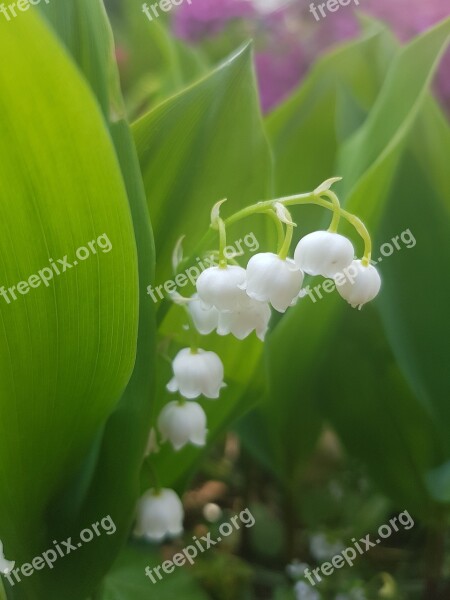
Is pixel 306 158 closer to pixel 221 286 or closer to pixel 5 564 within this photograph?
pixel 221 286

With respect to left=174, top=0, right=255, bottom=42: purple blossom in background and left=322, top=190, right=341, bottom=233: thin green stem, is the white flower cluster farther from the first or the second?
left=174, top=0, right=255, bottom=42: purple blossom in background

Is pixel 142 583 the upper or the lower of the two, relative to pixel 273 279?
lower

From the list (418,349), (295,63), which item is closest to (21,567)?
(418,349)

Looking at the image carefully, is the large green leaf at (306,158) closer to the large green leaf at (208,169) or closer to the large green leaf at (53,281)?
the large green leaf at (208,169)

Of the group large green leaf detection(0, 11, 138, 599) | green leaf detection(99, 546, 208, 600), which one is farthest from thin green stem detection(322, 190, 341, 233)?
green leaf detection(99, 546, 208, 600)

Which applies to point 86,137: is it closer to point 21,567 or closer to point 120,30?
point 21,567

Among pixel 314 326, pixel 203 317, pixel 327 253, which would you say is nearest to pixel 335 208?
pixel 327 253

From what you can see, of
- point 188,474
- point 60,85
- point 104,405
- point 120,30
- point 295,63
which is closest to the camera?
point 60,85
